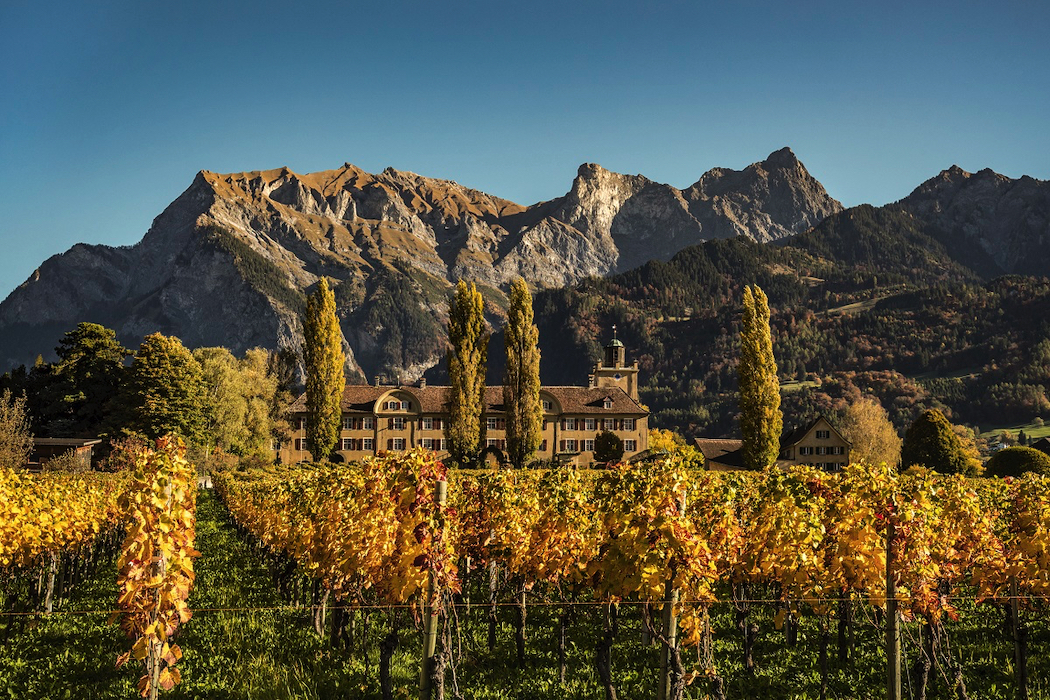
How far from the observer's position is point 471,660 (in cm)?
1333

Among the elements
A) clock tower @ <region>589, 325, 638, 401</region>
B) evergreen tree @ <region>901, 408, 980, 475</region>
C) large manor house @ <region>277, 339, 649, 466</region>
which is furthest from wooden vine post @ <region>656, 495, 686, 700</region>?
clock tower @ <region>589, 325, 638, 401</region>

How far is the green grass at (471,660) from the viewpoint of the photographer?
11750 millimetres

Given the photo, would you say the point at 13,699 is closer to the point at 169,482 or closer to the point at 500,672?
the point at 169,482

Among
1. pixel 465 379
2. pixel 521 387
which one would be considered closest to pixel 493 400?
pixel 465 379

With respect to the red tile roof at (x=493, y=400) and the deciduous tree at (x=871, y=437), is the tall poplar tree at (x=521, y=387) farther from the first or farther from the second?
the deciduous tree at (x=871, y=437)

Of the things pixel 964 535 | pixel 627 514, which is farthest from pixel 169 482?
pixel 964 535

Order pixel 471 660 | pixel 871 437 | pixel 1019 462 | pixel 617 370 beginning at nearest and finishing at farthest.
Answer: pixel 471 660
pixel 1019 462
pixel 871 437
pixel 617 370

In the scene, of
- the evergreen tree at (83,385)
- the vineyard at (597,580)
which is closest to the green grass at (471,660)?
the vineyard at (597,580)

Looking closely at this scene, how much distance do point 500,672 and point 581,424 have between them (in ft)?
206

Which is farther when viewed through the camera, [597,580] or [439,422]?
[439,422]

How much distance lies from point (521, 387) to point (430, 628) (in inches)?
1945

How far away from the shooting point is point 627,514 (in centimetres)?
981

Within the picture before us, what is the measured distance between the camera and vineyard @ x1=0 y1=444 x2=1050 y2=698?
9.21 meters

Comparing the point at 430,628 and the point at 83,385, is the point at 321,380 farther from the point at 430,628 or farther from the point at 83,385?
the point at 430,628
